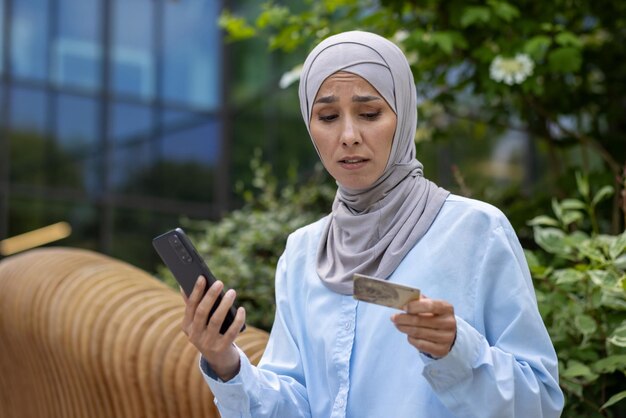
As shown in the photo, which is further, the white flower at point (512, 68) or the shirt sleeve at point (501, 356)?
the white flower at point (512, 68)

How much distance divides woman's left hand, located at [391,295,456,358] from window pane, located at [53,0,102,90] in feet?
47.0

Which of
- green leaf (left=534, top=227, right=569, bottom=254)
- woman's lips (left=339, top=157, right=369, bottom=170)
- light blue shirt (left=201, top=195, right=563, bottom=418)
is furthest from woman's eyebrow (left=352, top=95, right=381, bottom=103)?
green leaf (left=534, top=227, right=569, bottom=254)

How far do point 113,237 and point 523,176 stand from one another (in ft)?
24.8

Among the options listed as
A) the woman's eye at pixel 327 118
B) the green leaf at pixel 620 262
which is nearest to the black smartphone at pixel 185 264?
the woman's eye at pixel 327 118

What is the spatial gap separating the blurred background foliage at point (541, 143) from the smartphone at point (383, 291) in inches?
51.6

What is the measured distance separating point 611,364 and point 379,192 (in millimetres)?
1200

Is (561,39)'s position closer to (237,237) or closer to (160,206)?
(237,237)

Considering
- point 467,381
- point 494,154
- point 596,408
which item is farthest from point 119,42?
point 467,381

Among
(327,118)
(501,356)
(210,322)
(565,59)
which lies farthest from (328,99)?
(565,59)

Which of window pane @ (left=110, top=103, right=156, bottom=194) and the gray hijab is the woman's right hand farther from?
window pane @ (left=110, top=103, right=156, bottom=194)

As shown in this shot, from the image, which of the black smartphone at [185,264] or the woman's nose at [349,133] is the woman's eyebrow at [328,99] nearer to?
the woman's nose at [349,133]

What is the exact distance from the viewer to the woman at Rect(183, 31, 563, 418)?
1.85 metres

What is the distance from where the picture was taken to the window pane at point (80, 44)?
15328 millimetres

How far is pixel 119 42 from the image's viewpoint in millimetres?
15656
